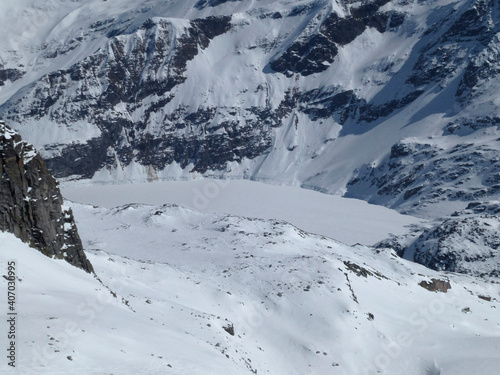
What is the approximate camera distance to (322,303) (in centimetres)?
3544

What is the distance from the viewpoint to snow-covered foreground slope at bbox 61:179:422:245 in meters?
112

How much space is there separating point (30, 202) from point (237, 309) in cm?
1611

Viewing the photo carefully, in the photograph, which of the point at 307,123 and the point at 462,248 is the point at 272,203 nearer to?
the point at 462,248

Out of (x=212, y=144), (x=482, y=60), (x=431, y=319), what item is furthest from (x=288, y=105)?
(x=431, y=319)

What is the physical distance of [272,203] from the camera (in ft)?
438

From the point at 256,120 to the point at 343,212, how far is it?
253 ft

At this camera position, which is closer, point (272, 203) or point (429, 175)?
point (272, 203)

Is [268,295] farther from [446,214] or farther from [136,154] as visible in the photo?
[136,154]

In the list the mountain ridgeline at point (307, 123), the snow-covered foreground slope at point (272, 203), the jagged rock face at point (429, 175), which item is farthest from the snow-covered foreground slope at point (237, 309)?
the mountain ridgeline at point (307, 123)

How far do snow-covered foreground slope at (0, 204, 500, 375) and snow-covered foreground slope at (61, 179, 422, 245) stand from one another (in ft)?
175
